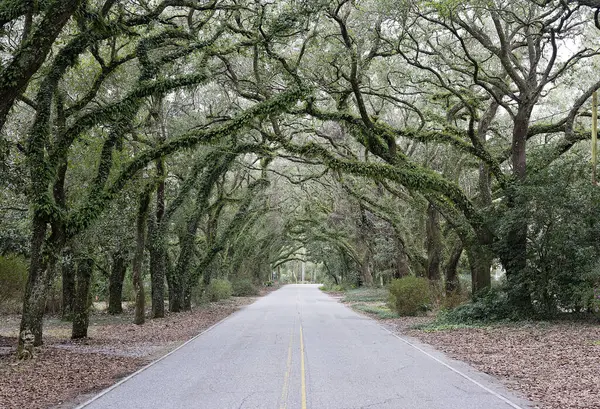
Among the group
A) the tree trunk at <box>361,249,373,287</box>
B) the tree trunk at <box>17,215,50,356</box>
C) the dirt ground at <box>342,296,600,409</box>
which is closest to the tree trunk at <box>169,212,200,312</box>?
the dirt ground at <box>342,296,600,409</box>

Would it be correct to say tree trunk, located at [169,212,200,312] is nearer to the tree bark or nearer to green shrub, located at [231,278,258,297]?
the tree bark

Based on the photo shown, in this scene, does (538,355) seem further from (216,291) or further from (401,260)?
(216,291)

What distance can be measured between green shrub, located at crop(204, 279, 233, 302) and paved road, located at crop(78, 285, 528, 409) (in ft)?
57.0

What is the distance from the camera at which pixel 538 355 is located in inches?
394

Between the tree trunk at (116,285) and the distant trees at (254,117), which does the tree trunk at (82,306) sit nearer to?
the distant trees at (254,117)

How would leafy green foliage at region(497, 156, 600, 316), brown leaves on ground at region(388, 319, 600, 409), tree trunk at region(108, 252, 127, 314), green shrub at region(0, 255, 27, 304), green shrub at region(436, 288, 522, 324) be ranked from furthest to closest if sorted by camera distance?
1. tree trunk at region(108, 252, 127, 314)
2. green shrub at region(0, 255, 27, 304)
3. green shrub at region(436, 288, 522, 324)
4. leafy green foliage at region(497, 156, 600, 316)
5. brown leaves on ground at region(388, 319, 600, 409)

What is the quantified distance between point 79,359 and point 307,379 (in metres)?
5.50

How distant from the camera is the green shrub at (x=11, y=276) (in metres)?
20.3

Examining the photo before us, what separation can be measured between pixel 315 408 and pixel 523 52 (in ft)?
57.6

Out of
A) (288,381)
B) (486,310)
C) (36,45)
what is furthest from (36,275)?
(486,310)

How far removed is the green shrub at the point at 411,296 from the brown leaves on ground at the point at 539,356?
409 cm

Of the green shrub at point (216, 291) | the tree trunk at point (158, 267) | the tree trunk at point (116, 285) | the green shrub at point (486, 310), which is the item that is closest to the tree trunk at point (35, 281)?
the tree trunk at point (158, 267)

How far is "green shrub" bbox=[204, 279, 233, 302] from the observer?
30531mm

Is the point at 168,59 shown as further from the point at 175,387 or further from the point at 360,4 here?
the point at 175,387
